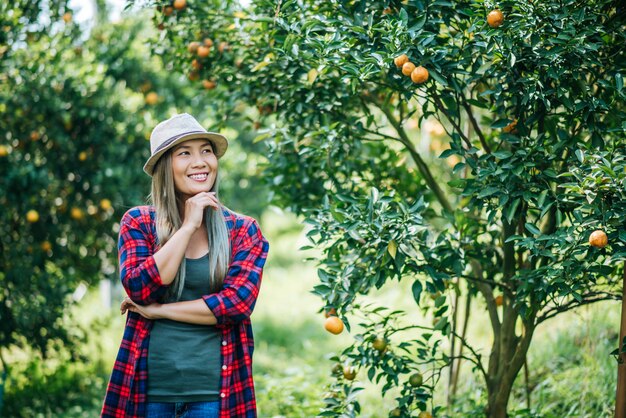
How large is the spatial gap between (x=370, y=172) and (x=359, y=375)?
212 cm

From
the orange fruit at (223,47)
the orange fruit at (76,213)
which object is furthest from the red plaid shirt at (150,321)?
the orange fruit at (76,213)

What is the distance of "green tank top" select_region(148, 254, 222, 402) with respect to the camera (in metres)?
2.29

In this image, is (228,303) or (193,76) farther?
(193,76)

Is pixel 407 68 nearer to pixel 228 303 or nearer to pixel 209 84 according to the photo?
pixel 228 303

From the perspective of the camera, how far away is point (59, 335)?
4879mm

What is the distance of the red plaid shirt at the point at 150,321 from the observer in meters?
2.29

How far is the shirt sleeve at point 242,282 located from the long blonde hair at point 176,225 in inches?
1.8

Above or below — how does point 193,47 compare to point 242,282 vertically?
above

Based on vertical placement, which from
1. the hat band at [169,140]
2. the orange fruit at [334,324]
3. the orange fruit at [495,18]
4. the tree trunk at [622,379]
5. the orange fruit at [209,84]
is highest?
the orange fruit at [209,84]

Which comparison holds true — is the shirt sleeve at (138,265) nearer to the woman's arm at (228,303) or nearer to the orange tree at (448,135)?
the woman's arm at (228,303)

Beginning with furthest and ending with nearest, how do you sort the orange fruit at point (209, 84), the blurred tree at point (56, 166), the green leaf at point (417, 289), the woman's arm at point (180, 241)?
the blurred tree at point (56, 166), the orange fruit at point (209, 84), the green leaf at point (417, 289), the woman's arm at point (180, 241)

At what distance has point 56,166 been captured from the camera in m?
5.02

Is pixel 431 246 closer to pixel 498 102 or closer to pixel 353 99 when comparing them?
pixel 498 102

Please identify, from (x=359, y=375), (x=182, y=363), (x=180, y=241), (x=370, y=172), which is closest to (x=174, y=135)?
(x=180, y=241)
